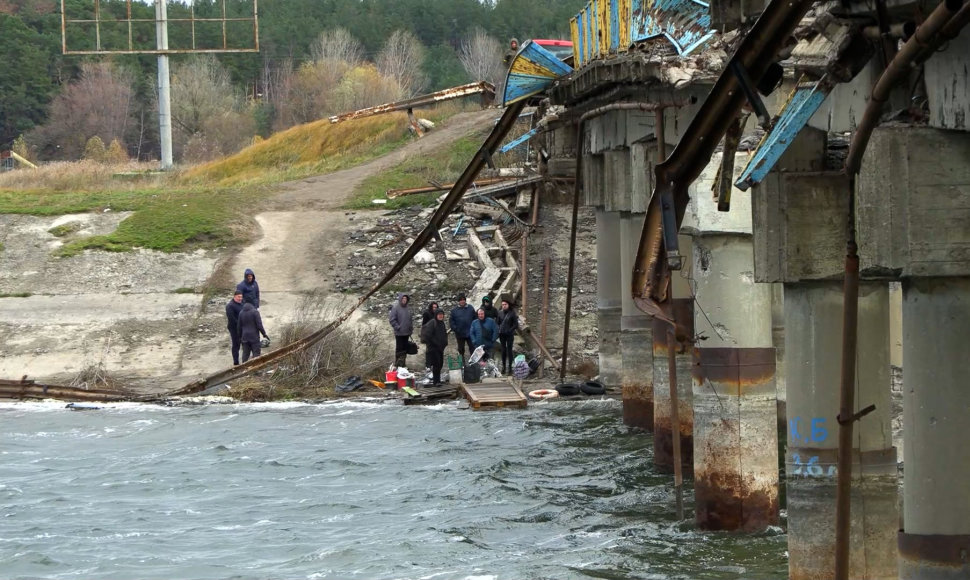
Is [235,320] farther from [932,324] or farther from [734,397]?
[932,324]

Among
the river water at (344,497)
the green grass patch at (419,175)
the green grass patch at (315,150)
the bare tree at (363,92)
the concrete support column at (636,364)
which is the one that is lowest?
the river water at (344,497)

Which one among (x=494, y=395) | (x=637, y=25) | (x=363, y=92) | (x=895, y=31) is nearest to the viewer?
(x=895, y=31)

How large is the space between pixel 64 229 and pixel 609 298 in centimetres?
1782

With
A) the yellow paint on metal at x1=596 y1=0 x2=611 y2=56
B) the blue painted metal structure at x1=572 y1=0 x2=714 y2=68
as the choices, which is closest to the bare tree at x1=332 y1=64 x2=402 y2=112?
the blue painted metal structure at x1=572 y1=0 x2=714 y2=68

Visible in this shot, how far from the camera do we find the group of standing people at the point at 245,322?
2820 centimetres

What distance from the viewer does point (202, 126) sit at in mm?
85250

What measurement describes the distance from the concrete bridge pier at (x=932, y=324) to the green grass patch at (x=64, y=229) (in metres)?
31.7

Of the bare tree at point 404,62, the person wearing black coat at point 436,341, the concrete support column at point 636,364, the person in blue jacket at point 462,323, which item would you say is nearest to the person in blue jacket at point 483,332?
the person in blue jacket at point 462,323

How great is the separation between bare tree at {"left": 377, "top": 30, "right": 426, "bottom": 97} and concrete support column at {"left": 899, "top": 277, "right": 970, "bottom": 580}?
79.4m

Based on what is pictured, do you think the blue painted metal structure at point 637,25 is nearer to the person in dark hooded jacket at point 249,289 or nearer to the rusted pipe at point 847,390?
the rusted pipe at point 847,390

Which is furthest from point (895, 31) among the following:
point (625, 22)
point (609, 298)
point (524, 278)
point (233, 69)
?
point (233, 69)

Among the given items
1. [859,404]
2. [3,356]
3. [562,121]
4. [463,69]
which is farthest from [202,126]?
[859,404]

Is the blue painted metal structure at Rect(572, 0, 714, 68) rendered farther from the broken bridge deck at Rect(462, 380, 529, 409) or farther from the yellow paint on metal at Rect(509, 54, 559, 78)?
the broken bridge deck at Rect(462, 380, 529, 409)

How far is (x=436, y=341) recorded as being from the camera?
Result: 89.1ft
